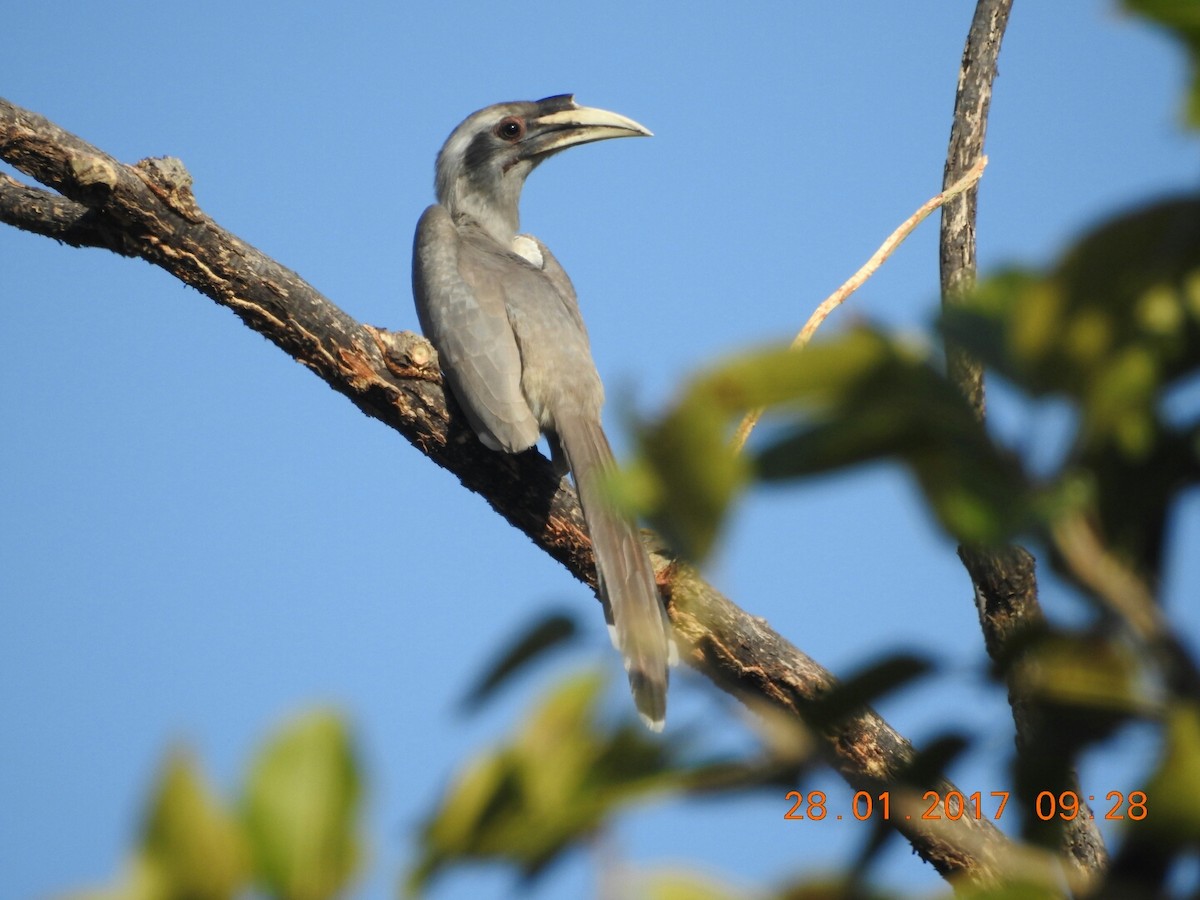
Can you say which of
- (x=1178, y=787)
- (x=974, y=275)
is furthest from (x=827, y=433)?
(x=974, y=275)

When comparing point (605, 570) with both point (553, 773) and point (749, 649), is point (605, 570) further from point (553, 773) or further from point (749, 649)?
point (553, 773)

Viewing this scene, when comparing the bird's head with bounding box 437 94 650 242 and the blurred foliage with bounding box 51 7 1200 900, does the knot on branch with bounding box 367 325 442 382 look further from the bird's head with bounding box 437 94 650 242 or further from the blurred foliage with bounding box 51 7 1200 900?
the blurred foliage with bounding box 51 7 1200 900

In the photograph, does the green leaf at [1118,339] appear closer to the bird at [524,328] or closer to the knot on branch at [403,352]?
the bird at [524,328]

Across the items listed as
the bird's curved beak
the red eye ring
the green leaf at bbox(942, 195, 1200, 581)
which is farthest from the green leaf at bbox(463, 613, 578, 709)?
the red eye ring

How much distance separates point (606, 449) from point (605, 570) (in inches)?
45.4

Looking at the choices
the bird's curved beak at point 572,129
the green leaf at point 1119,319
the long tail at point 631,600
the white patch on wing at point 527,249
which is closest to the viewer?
the green leaf at point 1119,319

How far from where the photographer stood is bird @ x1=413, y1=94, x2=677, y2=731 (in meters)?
4.79

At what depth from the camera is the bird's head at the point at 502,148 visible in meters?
7.78

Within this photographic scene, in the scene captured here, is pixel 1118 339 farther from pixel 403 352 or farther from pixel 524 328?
pixel 524 328

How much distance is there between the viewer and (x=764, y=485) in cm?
95

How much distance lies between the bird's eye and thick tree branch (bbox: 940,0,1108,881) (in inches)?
125

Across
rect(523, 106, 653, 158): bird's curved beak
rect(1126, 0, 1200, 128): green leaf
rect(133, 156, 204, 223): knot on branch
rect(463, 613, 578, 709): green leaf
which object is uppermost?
rect(523, 106, 653, 158): bird's curved beak

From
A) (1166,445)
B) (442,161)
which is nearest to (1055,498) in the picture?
(1166,445)

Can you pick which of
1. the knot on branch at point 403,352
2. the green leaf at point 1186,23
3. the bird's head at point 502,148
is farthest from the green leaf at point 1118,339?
the bird's head at point 502,148
